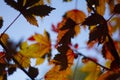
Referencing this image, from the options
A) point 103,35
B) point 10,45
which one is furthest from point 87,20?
point 10,45

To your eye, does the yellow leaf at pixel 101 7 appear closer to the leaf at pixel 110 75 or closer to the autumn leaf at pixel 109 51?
the autumn leaf at pixel 109 51

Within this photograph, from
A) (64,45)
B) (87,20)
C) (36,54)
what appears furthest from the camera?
(36,54)

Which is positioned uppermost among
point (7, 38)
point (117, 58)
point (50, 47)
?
point (7, 38)

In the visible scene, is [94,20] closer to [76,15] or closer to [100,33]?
[100,33]

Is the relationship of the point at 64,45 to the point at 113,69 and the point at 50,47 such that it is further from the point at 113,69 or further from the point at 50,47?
the point at 50,47

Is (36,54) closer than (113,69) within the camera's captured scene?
No

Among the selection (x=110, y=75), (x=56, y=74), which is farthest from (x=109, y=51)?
(x=56, y=74)
